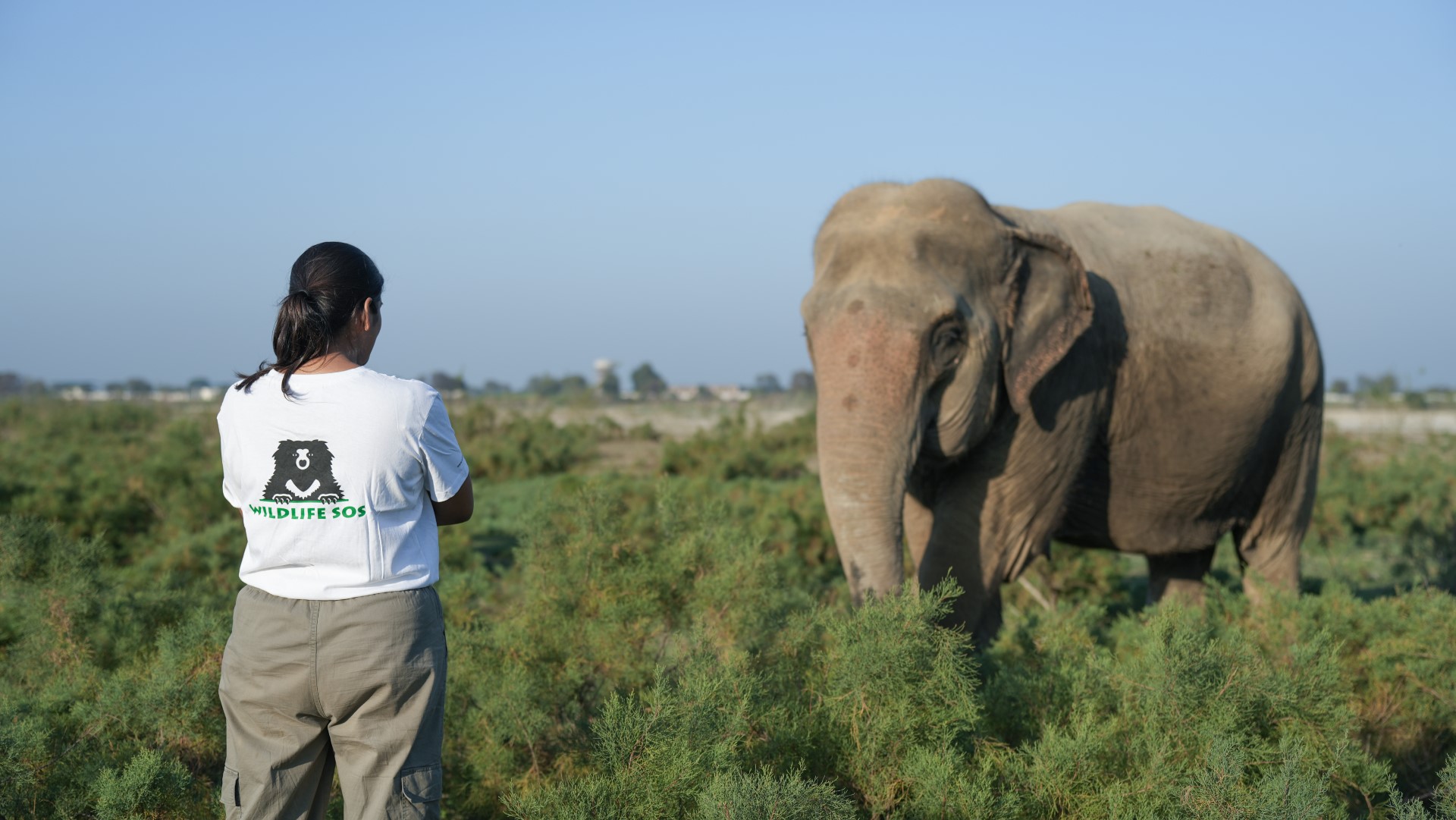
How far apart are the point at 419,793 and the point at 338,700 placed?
0.90 ft

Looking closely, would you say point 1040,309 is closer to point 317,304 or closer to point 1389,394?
point 317,304

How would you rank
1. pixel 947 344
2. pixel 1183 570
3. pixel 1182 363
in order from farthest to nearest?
pixel 1183 570 < pixel 1182 363 < pixel 947 344

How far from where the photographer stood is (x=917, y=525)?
5.98 metres

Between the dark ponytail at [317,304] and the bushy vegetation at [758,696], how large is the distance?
3.79ft

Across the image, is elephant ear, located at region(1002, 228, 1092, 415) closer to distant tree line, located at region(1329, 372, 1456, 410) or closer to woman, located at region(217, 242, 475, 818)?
woman, located at region(217, 242, 475, 818)

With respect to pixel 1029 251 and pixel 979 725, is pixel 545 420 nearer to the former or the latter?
pixel 1029 251

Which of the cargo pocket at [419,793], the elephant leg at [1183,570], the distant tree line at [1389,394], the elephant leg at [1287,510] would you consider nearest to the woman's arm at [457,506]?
the cargo pocket at [419,793]

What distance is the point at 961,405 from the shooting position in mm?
5043

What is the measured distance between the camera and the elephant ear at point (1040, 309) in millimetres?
5293

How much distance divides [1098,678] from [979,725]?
21.5 inches

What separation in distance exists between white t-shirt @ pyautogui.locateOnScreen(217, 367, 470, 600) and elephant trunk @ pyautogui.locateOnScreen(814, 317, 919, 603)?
2.55 m

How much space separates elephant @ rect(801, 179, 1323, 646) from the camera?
16.0ft

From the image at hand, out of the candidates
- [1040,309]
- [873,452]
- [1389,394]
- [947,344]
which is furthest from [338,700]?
[1389,394]

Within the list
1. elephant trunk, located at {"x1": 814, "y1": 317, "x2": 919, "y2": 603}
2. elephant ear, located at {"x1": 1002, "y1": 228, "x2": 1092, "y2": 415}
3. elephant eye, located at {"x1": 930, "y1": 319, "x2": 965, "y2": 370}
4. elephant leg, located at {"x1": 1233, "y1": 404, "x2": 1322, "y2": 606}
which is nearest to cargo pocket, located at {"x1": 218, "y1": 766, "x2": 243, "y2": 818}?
elephant trunk, located at {"x1": 814, "y1": 317, "x2": 919, "y2": 603}
